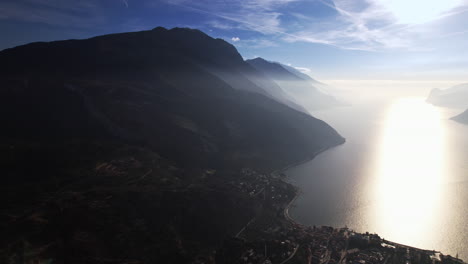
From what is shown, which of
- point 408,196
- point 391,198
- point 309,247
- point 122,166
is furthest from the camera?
point 408,196

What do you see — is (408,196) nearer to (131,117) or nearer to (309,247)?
(309,247)

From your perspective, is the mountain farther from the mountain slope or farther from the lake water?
the lake water

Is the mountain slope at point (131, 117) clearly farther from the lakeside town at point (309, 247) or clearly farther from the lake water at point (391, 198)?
the lakeside town at point (309, 247)

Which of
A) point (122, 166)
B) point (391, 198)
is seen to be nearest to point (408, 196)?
point (391, 198)

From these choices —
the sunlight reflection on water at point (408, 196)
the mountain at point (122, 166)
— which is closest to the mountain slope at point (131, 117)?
the mountain at point (122, 166)

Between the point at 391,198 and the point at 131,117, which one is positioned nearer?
the point at 391,198

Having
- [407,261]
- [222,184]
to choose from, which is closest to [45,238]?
[222,184]

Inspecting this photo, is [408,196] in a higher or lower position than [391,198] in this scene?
lower

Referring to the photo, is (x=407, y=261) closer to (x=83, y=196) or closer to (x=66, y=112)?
(x=83, y=196)
